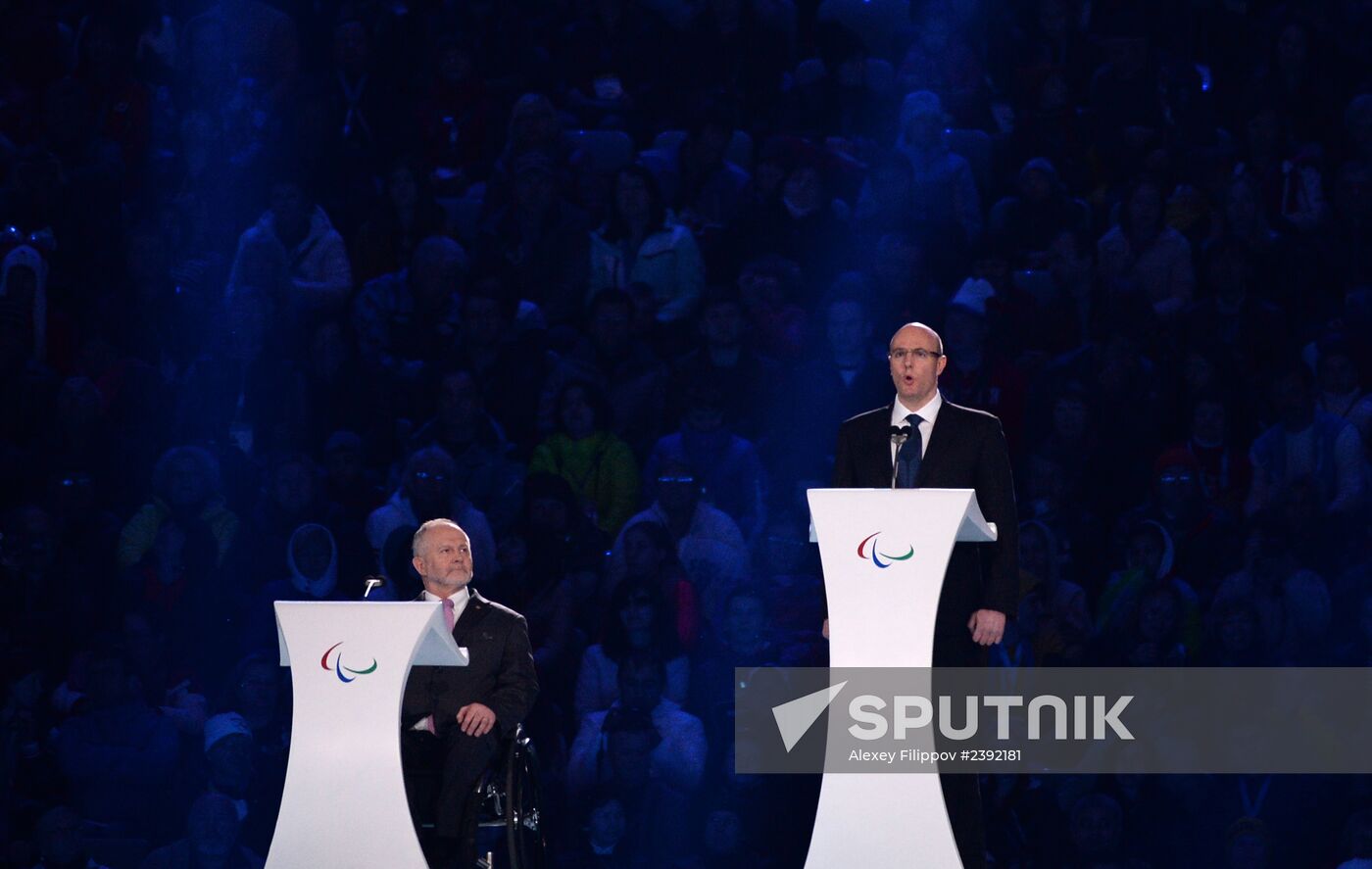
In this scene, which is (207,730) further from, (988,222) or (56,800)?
(988,222)

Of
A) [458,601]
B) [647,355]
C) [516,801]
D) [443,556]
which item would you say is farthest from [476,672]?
[647,355]

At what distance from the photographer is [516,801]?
391cm

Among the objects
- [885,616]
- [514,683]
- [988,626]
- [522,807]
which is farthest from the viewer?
[514,683]

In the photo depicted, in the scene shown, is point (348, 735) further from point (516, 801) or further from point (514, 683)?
point (514, 683)

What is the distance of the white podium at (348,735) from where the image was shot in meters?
3.60

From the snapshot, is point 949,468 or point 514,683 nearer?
point 949,468

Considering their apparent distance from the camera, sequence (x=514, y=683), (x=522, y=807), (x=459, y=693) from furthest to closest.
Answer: (x=459, y=693), (x=514, y=683), (x=522, y=807)

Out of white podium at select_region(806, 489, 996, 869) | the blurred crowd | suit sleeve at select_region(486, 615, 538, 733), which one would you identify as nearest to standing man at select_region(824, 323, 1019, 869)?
white podium at select_region(806, 489, 996, 869)

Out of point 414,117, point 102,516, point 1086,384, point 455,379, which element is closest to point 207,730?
point 102,516

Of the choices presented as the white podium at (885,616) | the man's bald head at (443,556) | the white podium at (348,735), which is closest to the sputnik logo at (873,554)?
the white podium at (885,616)

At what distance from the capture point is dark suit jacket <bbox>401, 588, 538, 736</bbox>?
4.18m

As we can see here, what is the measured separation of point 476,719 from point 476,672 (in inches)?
7.9

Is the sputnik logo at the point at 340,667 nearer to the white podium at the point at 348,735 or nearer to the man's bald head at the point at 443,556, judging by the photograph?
the white podium at the point at 348,735

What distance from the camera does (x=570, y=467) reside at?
610 cm
